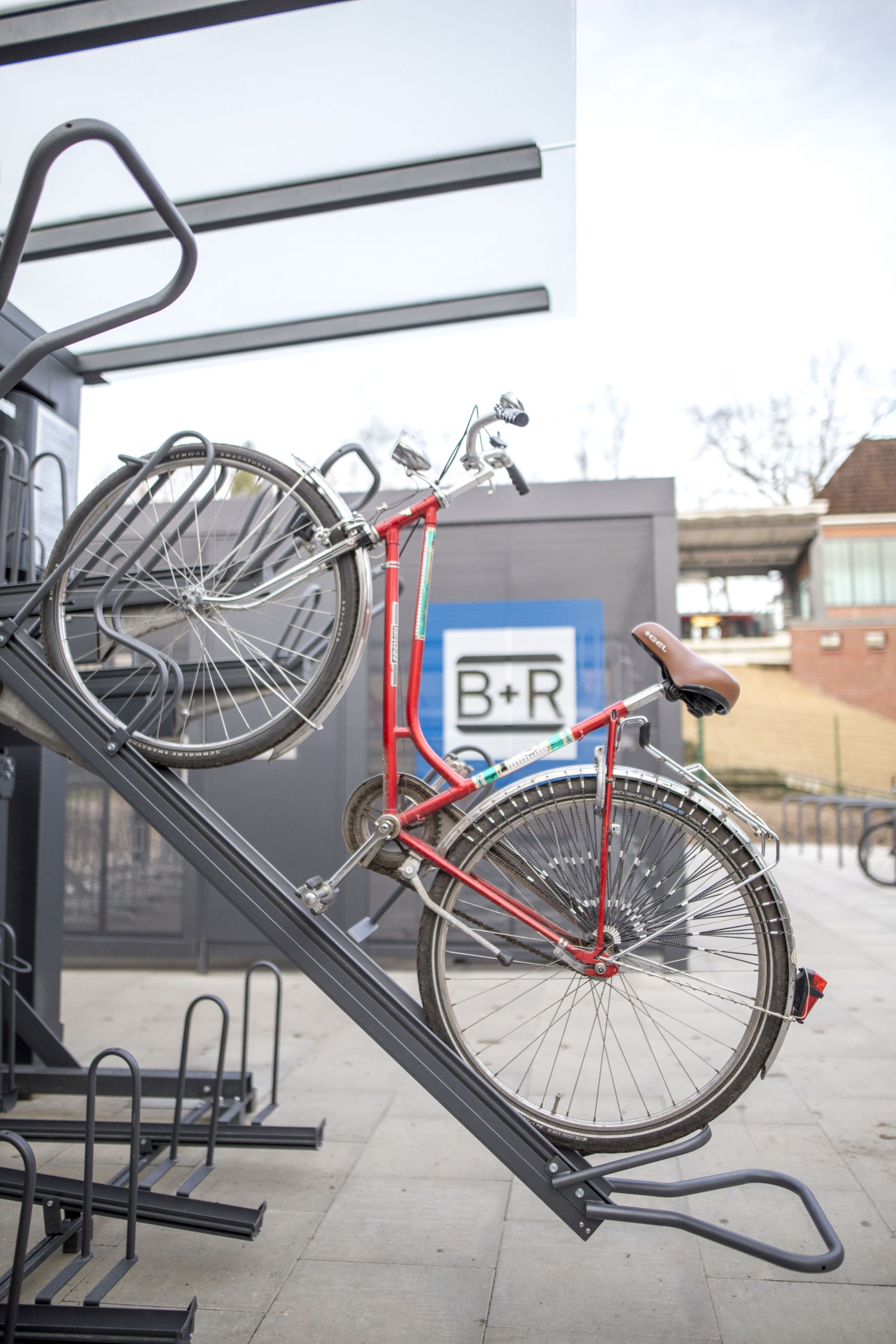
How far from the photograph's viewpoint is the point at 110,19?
9.76 ft

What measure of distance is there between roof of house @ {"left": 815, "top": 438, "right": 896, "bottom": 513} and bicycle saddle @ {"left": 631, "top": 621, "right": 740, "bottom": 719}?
24943mm

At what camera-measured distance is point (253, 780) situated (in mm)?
6484

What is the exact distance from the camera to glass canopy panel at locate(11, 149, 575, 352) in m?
4.05

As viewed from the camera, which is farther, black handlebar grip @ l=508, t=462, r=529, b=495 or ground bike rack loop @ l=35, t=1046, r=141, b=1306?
black handlebar grip @ l=508, t=462, r=529, b=495

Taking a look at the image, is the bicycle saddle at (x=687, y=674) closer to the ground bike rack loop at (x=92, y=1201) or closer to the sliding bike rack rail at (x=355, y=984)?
the sliding bike rack rail at (x=355, y=984)

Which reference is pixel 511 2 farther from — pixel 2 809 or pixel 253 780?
pixel 253 780

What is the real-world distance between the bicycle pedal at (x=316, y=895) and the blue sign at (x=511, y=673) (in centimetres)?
379

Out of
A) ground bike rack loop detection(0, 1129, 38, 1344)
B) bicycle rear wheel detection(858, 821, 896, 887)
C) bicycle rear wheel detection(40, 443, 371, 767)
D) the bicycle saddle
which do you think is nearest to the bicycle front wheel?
the bicycle saddle

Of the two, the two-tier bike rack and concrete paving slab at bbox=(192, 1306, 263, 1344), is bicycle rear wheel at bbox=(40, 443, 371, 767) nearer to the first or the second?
the two-tier bike rack

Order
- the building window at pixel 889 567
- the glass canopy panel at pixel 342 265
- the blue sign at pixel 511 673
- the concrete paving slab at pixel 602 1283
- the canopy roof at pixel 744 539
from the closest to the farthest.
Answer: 1. the concrete paving slab at pixel 602 1283
2. the glass canopy panel at pixel 342 265
3. the blue sign at pixel 511 673
4. the canopy roof at pixel 744 539
5. the building window at pixel 889 567

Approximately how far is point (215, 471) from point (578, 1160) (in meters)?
2.15

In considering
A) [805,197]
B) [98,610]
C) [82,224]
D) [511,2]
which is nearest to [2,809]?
[98,610]

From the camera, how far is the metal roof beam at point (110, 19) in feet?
9.62

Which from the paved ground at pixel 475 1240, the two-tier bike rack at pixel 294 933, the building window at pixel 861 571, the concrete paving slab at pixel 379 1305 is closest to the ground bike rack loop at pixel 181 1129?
the paved ground at pixel 475 1240
